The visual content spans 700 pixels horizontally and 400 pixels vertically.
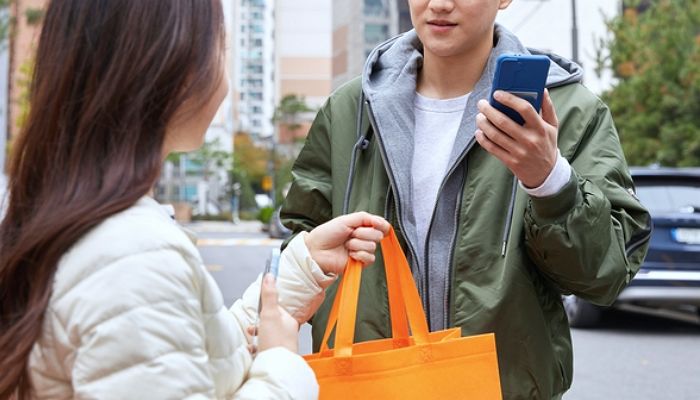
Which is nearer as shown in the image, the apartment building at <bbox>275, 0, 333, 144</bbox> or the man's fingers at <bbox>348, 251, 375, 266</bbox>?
the man's fingers at <bbox>348, 251, 375, 266</bbox>

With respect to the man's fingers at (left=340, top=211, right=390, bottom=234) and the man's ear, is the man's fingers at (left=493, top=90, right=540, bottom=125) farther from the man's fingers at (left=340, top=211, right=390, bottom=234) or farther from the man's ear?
the man's ear

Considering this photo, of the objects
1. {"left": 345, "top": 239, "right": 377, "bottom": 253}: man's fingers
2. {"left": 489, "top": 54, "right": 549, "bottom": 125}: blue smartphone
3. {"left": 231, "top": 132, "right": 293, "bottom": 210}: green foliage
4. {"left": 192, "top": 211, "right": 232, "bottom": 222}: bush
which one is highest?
{"left": 489, "top": 54, "right": 549, "bottom": 125}: blue smartphone

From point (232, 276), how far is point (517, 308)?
13910 millimetres

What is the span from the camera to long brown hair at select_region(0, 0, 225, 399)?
142cm

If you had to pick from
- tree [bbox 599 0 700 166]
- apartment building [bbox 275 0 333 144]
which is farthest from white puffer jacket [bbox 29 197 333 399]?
apartment building [bbox 275 0 333 144]

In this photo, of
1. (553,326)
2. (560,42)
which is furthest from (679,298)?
(560,42)

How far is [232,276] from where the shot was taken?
628 inches

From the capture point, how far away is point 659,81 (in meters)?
20.7

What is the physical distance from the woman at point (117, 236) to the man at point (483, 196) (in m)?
0.71

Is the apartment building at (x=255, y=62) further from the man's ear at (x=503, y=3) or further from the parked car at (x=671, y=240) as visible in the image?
the man's ear at (x=503, y=3)

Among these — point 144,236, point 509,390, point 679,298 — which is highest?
point 144,236

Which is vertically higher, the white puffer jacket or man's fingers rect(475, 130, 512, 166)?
man's fingers rect(475, 130, 512, 166)

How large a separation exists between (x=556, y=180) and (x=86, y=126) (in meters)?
1.02

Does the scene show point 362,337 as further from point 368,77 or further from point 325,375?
point 368,77
